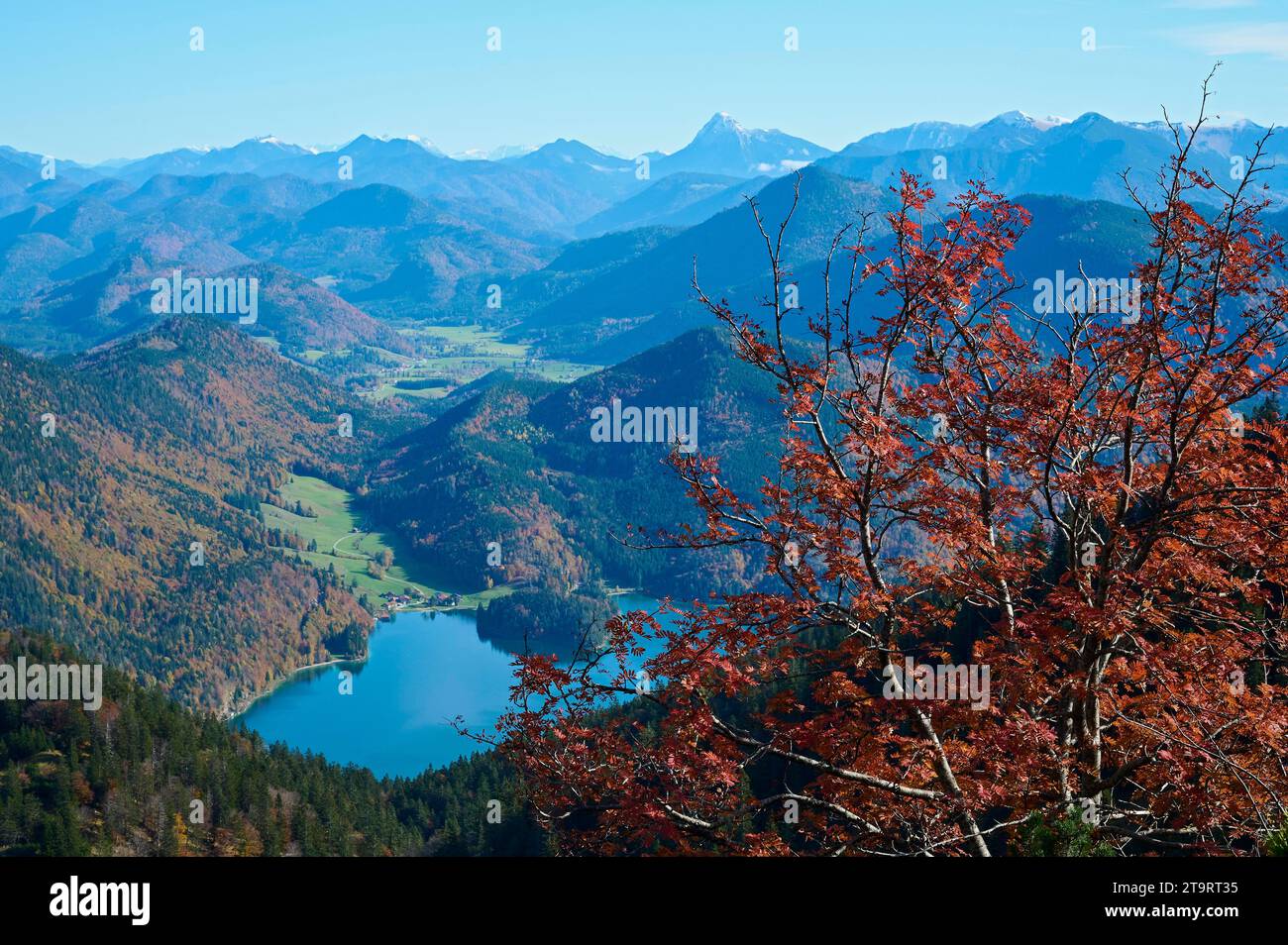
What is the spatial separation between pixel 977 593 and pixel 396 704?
6014 inches

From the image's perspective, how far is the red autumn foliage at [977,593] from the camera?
43.7 ft

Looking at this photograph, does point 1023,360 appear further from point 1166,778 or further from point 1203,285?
point 1166,778

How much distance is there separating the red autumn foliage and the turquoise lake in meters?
118

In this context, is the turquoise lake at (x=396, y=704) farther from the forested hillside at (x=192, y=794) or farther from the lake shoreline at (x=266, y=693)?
the forested hillside at (x=192, y=794)

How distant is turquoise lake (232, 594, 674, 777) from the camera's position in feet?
459

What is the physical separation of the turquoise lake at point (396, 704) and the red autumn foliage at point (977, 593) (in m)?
118
